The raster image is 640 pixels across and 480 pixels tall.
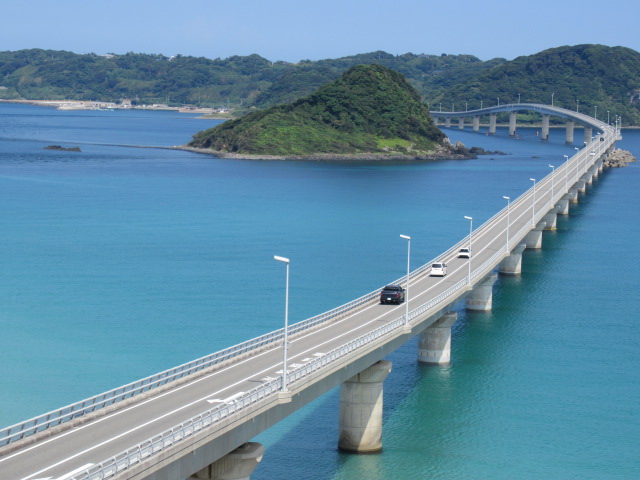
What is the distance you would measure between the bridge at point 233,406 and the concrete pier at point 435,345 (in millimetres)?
64

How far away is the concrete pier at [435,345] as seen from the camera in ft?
197

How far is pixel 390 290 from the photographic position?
190 feet

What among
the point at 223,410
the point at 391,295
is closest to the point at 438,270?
the point at 391,295

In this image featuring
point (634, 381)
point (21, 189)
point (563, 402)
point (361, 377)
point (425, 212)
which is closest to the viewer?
point (361, 377)

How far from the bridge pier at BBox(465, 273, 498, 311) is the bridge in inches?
Answer: 513

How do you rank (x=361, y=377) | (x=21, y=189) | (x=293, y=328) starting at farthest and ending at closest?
1. (x=21, y=189)
2. (x=293, y=328)
3. (x=361, y=377)

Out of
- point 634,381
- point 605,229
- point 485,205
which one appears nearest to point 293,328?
point 634,381

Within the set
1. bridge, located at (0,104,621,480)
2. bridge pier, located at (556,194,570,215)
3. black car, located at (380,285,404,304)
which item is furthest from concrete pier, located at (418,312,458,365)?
bridge pier, located at (556,194,570,215)

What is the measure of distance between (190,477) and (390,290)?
25541 mm

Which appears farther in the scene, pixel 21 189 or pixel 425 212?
pixel 21 189

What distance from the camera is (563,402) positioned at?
5588cm

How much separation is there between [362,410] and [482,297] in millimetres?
32003

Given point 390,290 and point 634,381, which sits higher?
point 390,290

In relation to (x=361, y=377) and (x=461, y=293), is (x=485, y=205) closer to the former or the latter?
(x=461, y=293)
